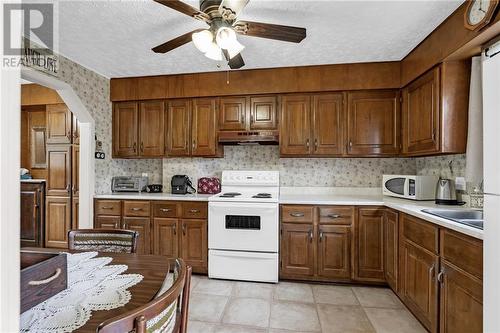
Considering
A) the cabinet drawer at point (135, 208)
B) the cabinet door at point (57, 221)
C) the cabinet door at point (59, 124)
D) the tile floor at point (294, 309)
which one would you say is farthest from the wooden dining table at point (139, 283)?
the cabinet door at point (59, 124)

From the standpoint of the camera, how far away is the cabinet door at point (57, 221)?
12.1 feet

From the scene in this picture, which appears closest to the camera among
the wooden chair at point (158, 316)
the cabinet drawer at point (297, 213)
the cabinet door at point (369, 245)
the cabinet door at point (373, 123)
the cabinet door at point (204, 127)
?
the wooden chair at point (158, 316)

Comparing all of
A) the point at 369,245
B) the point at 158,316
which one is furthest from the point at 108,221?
the point at 369,245

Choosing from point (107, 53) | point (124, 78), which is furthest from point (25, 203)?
point (107, 53)

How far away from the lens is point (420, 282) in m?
1.96

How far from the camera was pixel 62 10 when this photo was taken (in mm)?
1903

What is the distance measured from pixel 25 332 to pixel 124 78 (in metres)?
3.30

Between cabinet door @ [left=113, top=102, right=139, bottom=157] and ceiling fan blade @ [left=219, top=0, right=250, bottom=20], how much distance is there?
7.54ft

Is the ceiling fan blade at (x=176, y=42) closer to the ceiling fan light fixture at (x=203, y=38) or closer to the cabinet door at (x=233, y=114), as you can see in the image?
the ceiling fan light fixture at (x=203, y=38)

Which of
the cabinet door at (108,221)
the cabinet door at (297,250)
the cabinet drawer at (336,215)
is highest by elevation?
the cabinet drawer at (336,215)

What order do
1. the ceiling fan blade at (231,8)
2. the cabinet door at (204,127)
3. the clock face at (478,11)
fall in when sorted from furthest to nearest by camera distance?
the cabinet door at (204,127), the clock face at (478,11), the ceiling fan blade at (231,8)

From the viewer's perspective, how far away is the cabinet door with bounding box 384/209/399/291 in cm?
239

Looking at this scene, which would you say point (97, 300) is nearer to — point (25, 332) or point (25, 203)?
point (25, 332)

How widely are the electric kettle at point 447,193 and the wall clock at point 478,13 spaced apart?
129 cm
